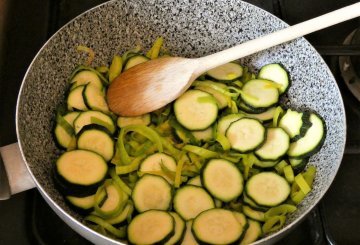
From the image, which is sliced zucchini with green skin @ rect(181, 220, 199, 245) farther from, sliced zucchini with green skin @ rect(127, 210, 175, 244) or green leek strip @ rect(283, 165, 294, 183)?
green leek strip @ rect(283, 165, 294, 183)

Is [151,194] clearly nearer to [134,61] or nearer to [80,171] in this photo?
[80,171]

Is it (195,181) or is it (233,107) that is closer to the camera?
(195,181)

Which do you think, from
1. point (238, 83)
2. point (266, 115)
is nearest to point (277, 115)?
point (266, 115)

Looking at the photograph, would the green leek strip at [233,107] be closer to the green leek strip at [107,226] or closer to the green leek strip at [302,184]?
the green leek strip at [302,184]

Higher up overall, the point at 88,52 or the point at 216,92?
the point at 88,52

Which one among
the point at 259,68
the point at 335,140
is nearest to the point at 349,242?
the point at 335,140

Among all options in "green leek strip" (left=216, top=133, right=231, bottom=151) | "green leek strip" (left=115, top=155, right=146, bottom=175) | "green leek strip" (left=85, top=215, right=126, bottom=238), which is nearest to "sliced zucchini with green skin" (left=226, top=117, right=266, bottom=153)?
"green leek strip" (left=216, top=133, right=231, bottom=151)
